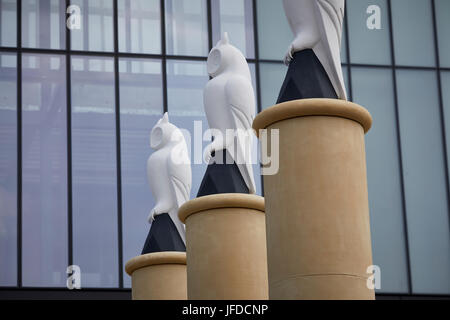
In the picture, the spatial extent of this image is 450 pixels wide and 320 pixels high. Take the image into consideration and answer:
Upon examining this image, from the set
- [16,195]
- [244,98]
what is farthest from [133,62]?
[244,98]

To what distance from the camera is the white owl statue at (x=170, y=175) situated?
15.0 metres

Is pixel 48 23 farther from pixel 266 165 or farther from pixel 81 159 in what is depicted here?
pixel 266 165

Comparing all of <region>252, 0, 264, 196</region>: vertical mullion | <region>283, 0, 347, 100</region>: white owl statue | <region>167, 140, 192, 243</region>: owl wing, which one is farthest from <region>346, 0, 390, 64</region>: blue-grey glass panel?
<region>283, 0, 347, 100</region>: white owl statue

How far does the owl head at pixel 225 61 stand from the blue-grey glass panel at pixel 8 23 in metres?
13.3

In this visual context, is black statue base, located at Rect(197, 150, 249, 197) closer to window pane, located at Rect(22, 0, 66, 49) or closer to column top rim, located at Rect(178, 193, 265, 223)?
column top rim, located at Rect(178, 193, 265, 223)

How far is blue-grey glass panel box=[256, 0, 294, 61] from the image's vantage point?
25516 mm

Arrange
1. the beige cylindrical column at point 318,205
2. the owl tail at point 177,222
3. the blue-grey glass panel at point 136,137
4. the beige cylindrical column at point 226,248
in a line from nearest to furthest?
the beige cylindrical column at point 318,205
the beige cylindrical column at point 226,248
the owl tail at point 177,222
the blue-grey glass panel at point 136,137

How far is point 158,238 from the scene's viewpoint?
48.5ft

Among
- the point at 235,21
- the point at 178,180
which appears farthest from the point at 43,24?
the point at 178,180

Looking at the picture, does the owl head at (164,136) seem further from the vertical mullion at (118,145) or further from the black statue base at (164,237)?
the vertical mullion at (118,145)

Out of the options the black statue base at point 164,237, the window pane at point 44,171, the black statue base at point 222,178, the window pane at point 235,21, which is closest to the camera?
the black statue base at point 222,178

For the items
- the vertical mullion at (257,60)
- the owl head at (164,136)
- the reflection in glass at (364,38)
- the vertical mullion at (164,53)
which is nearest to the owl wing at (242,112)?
the owl head at (164,136)

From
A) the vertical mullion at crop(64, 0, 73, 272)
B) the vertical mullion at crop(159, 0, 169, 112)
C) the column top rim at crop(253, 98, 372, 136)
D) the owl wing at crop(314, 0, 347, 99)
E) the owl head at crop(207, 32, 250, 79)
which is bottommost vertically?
the column top rim at crop(253, 98, 372, 136)

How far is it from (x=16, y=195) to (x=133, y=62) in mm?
4639
